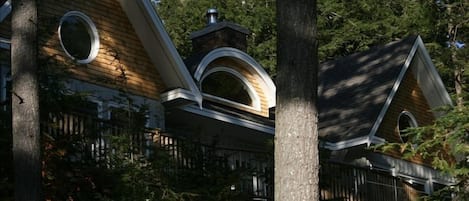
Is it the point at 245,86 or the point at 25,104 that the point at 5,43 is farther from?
the point at 245,86

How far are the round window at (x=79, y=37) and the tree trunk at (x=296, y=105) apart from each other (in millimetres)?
6790

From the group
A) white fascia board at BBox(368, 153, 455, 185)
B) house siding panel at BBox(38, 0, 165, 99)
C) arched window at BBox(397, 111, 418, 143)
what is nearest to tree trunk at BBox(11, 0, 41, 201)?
house siding panel at BBox(38, 0, 165, 99)

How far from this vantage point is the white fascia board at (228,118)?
16.7 meters

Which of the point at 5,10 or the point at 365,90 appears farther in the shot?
Result: the point at 365,90

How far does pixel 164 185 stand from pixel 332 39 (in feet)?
79.1

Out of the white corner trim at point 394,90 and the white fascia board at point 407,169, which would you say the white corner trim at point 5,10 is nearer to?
the white corner trim at point 394,90

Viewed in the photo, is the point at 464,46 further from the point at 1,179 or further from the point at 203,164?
the point at 1,179

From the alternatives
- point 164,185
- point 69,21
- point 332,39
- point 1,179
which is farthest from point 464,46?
point 1,179

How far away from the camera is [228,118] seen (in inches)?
681

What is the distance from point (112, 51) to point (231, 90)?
16.5 ft

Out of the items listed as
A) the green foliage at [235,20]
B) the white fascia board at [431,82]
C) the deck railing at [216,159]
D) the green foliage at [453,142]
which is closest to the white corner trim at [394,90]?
the white fascia board at [431,82]

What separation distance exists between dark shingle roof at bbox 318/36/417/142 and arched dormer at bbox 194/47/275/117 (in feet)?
5.53

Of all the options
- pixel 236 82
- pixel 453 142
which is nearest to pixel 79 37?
pixel 236 82

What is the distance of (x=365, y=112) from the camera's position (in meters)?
20.7
